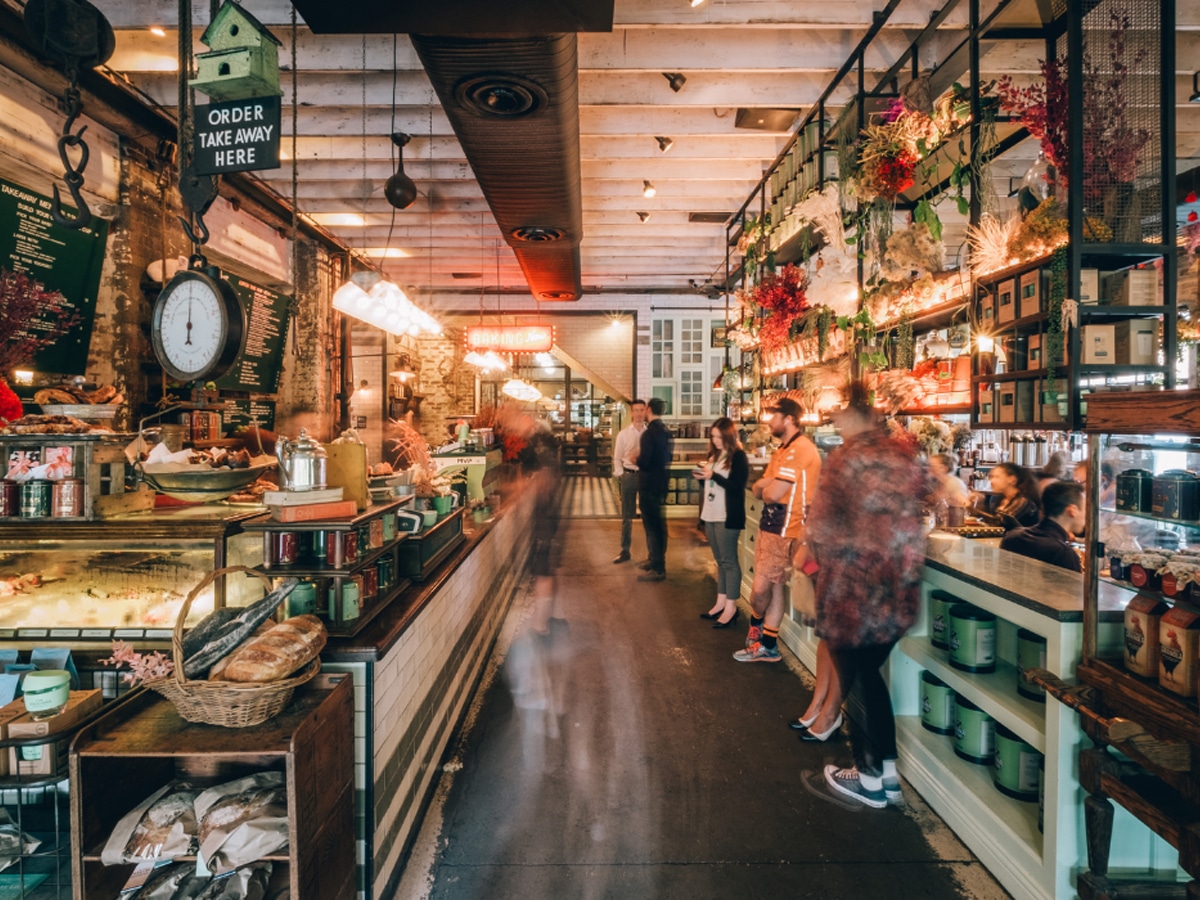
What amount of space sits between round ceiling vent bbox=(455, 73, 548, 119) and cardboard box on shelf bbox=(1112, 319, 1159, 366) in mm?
2902

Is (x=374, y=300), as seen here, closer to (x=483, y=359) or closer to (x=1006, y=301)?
(x=1006, y=301)

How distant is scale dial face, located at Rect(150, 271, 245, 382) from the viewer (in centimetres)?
223

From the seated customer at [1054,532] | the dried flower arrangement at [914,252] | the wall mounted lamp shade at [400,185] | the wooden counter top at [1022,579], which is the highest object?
the wall mounted lamp shade at [400,185]

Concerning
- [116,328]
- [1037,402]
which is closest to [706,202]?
[1037,402]

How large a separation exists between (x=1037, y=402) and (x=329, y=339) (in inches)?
320

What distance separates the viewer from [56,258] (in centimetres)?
412

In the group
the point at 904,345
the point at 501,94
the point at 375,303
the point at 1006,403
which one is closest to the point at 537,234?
the point at 375,303

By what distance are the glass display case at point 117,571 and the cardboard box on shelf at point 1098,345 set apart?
3.62 metres

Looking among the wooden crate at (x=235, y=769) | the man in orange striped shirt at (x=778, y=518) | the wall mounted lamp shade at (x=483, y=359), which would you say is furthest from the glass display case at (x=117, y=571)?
the wall mounted lamp shade at (x=483, y=359)

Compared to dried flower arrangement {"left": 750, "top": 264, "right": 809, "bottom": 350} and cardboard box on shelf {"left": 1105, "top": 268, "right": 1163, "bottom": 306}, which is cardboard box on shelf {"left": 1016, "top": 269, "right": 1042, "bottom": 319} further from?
dried flower arrangement {"left": 750, "top": 264, "right": 809, "bottom": 350}

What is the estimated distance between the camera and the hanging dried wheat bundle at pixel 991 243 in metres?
3.03

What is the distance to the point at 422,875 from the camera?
2.42 meters

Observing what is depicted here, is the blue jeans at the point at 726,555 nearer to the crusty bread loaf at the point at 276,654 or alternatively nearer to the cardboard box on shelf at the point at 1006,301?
the cardboard box on shelf at the point at 1006,301

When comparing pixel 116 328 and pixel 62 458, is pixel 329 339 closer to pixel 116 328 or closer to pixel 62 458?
pixel 116 328
